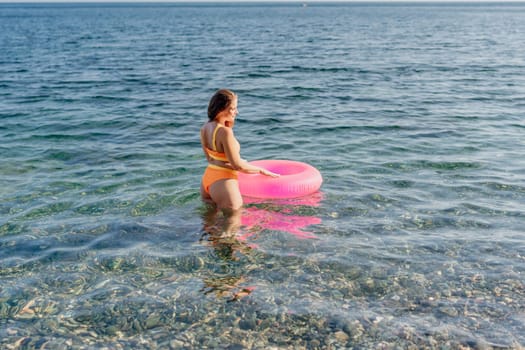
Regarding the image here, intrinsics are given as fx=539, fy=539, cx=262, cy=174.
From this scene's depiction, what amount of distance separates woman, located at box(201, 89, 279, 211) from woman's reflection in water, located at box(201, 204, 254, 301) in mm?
209

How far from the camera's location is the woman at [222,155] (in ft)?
21.4

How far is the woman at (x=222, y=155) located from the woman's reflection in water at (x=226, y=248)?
0.21 metres

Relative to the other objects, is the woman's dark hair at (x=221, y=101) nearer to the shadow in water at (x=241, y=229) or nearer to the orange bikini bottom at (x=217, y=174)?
the orange bikini bottom at (x=217, y=174)

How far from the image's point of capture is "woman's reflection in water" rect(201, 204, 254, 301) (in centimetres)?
560

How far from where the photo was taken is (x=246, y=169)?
689cm

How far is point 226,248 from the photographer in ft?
21.5

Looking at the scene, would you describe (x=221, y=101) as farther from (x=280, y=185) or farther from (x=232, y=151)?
(x=280, y=185)

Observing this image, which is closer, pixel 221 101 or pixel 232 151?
pixel 221 101

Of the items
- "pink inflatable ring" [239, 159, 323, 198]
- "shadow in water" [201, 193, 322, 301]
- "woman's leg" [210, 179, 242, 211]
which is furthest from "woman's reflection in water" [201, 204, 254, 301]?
"pink inflatable ring" [239, 159, 323, 198]

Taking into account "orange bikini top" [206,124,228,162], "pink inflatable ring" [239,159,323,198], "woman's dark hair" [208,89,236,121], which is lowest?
"pink inflatable ring" [239,159,323,198]

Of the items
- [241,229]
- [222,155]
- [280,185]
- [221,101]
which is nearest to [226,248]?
[241,229]

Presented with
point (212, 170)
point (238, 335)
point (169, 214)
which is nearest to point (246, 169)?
point (212, 170)

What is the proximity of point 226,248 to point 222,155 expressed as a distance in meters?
1.18

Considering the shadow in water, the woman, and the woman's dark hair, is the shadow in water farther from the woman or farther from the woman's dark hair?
the woman's dark hair
